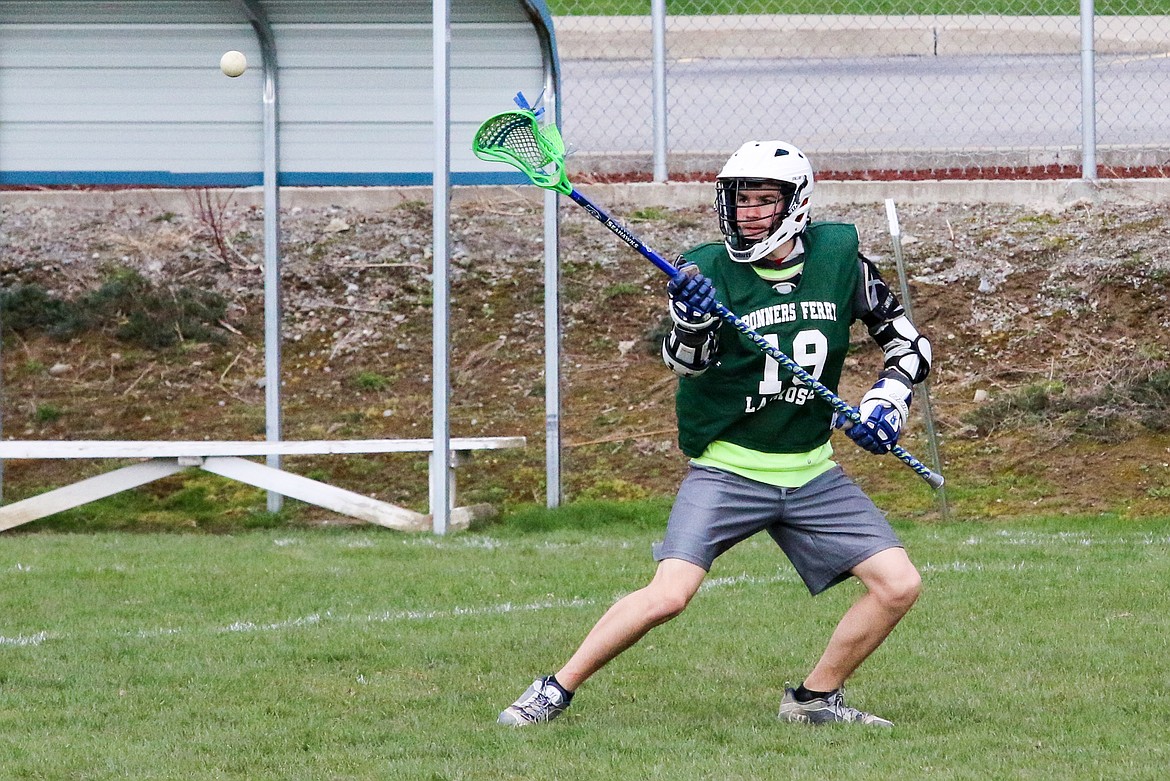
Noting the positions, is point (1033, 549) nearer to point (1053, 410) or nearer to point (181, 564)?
point (1053, 410)

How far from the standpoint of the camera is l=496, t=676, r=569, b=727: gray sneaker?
510cm

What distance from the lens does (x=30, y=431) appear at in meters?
12.4

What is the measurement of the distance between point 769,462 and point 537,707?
3.42 feet

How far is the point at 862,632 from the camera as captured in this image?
16.6 ft

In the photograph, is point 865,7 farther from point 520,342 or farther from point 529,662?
point 529,662

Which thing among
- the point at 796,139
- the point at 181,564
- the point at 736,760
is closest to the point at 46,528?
the point at 181,564

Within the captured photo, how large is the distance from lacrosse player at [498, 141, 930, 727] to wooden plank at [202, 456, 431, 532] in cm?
458

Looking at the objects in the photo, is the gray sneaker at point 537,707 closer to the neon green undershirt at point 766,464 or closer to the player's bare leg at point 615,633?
the player's bare leg at point 615,633

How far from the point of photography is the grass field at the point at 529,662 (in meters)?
4.73

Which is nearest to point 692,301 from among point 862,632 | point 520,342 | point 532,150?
point 862,632

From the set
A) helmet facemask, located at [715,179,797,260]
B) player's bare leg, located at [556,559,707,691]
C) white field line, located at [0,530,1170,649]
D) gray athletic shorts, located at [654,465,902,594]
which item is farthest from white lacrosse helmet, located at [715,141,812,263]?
white field line, located at [0,530,1170,649]

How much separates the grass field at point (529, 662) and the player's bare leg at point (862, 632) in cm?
14

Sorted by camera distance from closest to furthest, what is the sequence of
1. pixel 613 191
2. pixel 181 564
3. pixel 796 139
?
pixel 181 564 < pixel 613 191 < pixel 796 139

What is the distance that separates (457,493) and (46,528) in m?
2.62
